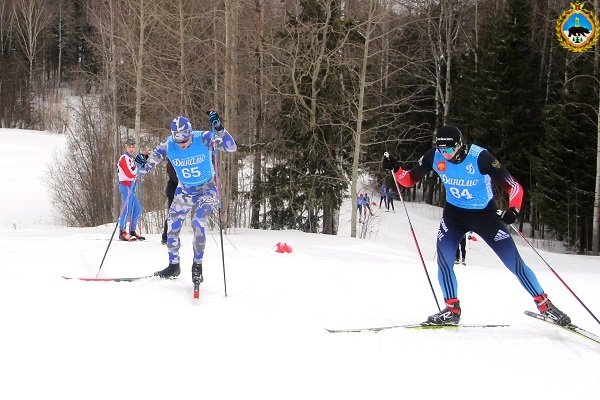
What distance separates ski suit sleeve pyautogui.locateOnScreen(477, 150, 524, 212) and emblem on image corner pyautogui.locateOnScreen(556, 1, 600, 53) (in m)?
16.7

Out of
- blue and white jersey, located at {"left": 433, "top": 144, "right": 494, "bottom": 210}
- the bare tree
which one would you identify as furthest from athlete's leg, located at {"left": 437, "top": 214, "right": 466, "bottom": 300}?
the bare tree

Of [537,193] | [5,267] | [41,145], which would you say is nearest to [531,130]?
[537,193]

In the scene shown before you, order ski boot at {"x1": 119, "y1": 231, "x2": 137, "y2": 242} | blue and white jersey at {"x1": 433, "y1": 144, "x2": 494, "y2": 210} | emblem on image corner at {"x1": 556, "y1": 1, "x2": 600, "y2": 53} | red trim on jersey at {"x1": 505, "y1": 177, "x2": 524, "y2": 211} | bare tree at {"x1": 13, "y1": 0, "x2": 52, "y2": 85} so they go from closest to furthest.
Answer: red trim on jersey at {"x1": 505, "y1": 177, "x2": 524, "y2": 211}, blue and white jersey at {"x1": 433, "y1": 144, "x2": 494, "y2": 210}, ski boot at {"x1": 119, "y1": 231, "x2": 137, "y2": 242}, emblem on image corner at {"x1": 556, "y1": 1, "x2": 600, "y2": 53}, bare tree at {"x1": 13, "y1": 0, "x2": 52, "y2": 85}

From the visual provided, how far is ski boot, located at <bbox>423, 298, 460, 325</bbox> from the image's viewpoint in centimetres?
477

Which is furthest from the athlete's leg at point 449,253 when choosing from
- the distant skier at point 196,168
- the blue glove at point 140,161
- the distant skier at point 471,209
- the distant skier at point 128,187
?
the distant skier at point 128,187

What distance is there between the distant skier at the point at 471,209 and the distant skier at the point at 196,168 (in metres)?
2.25

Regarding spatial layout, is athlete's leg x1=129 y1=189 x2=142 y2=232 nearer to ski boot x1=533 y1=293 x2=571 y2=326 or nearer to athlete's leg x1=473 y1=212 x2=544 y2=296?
athlete's leg x1=473 y1=212 x2=544 y2=296

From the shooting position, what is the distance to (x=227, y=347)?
4.04 metres

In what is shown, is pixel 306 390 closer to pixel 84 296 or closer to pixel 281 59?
pixel 84 296

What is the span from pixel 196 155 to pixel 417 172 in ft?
7.43

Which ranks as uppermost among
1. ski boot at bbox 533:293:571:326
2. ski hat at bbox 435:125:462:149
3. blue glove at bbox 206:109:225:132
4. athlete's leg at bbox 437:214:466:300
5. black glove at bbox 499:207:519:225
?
blue glove at bbox 206:109:225:132

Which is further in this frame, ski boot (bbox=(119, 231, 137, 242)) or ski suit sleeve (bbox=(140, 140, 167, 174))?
ski boot (bbox=(119, 231, 137, 242))

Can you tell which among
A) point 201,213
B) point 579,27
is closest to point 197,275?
point 201,213

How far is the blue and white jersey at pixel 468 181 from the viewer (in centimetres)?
467
